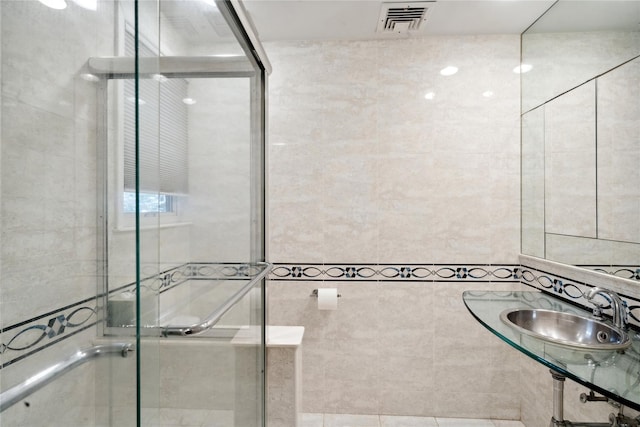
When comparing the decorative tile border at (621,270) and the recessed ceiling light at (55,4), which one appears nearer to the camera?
the recessed ceiling light at (55,4)

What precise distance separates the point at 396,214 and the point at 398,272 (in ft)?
1.19

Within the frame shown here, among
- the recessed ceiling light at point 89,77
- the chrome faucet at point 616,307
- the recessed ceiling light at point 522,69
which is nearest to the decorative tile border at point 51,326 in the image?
the recessed ceiling light at point 89,77

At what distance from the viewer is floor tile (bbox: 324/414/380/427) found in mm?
2035

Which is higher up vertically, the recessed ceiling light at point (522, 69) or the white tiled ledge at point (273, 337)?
the recessed ceiling light at point (522, 69)

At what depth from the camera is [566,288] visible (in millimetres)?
1712

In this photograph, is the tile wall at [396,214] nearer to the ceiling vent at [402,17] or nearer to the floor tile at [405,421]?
the floor tile at [405,421]

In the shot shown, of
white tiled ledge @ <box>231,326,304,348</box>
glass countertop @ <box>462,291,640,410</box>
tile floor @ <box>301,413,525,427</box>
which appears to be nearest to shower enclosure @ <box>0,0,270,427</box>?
white tiled ledge @ <box>231,326,304,348</box>

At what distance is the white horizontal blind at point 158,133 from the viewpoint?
58 centimetres

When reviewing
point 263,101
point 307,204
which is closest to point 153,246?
point 263,101

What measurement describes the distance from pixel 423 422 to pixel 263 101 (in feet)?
6.73

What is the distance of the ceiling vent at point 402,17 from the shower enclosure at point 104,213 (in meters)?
1.22

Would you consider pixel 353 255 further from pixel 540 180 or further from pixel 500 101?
pixel 500 101

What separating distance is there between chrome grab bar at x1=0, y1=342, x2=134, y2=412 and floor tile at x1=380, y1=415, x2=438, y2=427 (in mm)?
1926

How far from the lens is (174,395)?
0.77m
